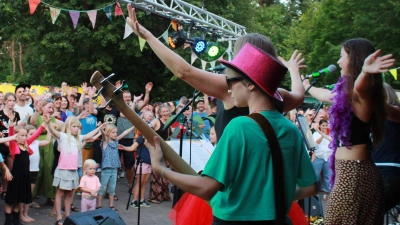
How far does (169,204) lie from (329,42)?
20.0m

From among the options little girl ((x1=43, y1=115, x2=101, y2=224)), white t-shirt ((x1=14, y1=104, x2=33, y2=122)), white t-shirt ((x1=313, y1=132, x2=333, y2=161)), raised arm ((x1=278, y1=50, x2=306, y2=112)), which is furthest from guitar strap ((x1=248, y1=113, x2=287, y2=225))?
white t-shirt ((x1=313, y1=132, x2=333, y2=161))

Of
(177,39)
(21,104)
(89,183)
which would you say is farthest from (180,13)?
(89,183)

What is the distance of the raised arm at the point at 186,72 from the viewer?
2826mm

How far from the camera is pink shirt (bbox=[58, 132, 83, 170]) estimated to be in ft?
23.7

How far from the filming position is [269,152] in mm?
2164

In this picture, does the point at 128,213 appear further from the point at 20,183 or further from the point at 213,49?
the point at 213,49

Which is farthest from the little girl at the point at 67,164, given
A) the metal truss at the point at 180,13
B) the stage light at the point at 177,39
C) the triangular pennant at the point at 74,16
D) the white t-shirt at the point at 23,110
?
the stage light at the point at 177,39

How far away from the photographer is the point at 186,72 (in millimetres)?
2832

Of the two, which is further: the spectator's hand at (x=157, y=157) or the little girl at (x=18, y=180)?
the little girl at (x=18, y=180)

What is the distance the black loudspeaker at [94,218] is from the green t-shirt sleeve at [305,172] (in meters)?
2.98

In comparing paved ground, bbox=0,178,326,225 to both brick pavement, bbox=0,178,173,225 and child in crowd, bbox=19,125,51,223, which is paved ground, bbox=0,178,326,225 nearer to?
brick pavement, bbox=0,178,173,225

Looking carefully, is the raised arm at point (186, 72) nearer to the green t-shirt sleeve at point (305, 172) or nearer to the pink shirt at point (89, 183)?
the green t-shirt sleeve at point (305, 172)

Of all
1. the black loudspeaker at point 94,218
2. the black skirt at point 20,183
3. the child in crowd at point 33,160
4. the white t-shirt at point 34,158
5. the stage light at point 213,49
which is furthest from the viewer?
the stage light at point 213,49

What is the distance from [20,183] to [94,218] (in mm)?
2040
